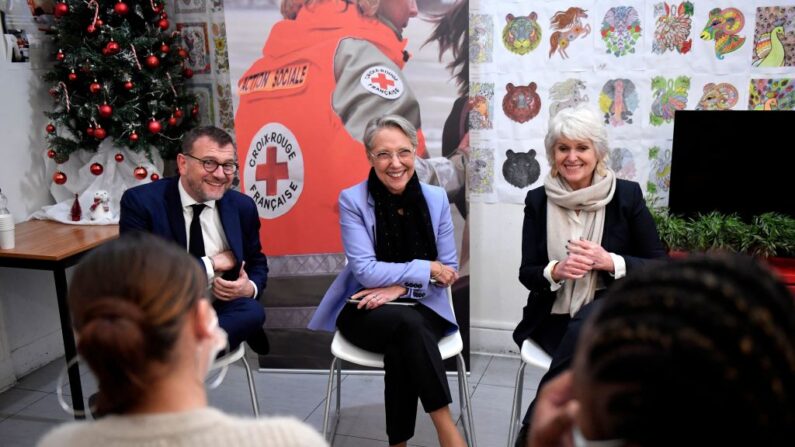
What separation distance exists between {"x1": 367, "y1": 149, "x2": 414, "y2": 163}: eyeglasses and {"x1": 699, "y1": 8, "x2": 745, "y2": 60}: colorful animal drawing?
4.78 feet

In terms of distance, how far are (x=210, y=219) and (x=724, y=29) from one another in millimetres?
2321

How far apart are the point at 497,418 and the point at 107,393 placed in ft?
7.02

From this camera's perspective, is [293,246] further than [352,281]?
Yes

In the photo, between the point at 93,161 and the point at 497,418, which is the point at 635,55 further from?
the point at 93,161

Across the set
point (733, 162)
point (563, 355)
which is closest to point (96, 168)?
point (563, 355)

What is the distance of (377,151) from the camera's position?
8.18 ft

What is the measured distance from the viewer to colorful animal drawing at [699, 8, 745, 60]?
2.79m

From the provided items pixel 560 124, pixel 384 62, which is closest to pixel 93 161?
pixel 384 62

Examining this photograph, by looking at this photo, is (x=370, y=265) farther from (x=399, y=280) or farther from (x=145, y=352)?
(x=145, y=352)

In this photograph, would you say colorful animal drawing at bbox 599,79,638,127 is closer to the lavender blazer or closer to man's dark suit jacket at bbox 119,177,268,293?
the lavender blazer

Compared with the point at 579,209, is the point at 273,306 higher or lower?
lower

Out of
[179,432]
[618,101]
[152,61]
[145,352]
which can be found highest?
[152,61]

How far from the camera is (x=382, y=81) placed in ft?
9.68

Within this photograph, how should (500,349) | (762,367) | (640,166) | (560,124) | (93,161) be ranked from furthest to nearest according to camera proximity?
(500,349) → (93,161) → (640,166) → (560,124) → (762,367)
